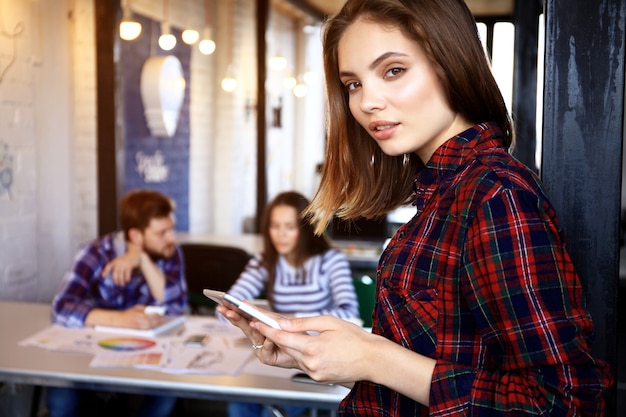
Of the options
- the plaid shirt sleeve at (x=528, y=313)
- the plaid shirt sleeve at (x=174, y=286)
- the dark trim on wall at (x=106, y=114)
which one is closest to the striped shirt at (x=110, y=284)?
the plaid shirt sleeve at (x=174, y=286)

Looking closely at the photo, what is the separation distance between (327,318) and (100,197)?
349 centimetres

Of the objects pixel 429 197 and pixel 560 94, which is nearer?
pixel 429 197

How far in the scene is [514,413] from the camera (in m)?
0.81

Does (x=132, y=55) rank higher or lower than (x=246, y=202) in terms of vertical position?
higher

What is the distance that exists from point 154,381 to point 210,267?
1.91 m

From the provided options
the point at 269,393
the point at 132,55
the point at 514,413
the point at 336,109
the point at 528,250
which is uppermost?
the point at 132,55

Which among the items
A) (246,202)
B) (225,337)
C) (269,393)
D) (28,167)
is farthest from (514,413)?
(246,202)

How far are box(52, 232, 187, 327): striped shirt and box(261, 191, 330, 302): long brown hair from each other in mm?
427

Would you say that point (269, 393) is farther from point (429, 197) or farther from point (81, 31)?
point (81, 31)

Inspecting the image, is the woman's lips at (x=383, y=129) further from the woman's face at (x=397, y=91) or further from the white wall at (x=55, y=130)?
the white wall at (x=55, y=130)

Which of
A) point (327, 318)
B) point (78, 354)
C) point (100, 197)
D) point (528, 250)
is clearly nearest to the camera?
point (528, 250)

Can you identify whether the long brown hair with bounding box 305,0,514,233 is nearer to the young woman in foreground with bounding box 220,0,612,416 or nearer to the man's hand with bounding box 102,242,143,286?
the young woman in foreground with bounding box 220,0,612,416

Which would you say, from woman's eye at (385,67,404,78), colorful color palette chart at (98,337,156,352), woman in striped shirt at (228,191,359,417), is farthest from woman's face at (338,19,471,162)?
woman in striped shirt at (228,191,359,417)

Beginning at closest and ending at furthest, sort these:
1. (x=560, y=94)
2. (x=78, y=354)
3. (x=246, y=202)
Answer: (x=560, y=94), (x=78, y=354), (x=246, y=202)
